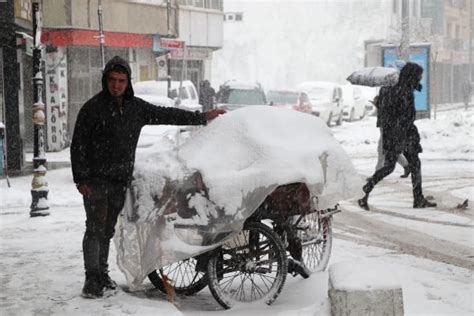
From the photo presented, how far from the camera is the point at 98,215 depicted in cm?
664

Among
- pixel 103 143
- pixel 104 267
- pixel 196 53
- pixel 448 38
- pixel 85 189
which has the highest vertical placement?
pixel 448 38

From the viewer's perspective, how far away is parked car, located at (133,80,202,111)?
74.7 ft

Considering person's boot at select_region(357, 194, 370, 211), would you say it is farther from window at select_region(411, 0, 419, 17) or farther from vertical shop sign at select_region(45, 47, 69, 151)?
window at select_region(411, 0, 419, 17)

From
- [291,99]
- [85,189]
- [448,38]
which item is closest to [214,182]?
[85,189]

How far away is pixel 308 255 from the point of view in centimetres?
775

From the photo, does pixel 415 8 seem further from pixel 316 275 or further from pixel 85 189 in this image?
pixel 85 189

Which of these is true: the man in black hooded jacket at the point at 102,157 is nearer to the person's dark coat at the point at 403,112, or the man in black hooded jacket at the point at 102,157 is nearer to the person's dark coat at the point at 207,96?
the person's dark coat at the point at 403,112

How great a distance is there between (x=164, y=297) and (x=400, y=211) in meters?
6.03

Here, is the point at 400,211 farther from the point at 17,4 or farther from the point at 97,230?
the point at 17,4

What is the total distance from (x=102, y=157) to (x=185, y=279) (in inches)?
54.6

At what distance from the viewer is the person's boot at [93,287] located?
6629 millimetres

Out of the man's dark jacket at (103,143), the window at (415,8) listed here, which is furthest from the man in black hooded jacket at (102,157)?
the window at (415,8)

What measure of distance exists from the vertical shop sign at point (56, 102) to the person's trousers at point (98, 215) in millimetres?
18878

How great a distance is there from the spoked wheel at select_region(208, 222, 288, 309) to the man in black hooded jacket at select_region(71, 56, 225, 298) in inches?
37.1
